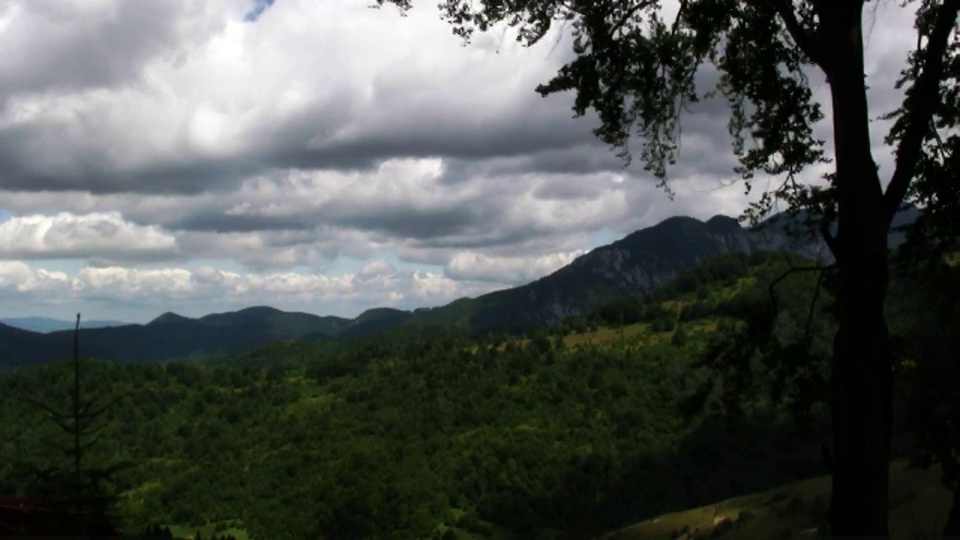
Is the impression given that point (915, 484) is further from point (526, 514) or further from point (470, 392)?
point (470, 392)

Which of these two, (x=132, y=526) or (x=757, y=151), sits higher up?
(x=757, y=151)

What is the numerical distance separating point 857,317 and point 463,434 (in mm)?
135216

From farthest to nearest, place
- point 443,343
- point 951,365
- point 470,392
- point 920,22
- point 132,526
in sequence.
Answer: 1. point 443,343
2. point 470,392
3. point 951,365
4. point 920,22
5. point 132,526

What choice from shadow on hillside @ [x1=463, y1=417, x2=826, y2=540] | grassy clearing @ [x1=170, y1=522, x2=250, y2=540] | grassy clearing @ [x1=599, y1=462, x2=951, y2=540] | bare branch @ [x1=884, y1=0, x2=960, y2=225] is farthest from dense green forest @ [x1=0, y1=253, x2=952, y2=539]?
bare branch @ [x1=884, y1=0, x2=960, y2=225]

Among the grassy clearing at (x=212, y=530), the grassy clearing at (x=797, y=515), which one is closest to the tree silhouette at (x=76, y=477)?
the grassy clearing at (x=797, y=515)

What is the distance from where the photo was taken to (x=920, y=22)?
1148 cm

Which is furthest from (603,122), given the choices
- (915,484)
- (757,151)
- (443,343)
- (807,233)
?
(443,343)

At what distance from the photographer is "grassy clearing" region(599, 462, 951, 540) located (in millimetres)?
21156

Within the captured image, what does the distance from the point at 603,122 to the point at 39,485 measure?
27.0 ft

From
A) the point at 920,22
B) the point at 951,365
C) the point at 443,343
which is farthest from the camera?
the point at 443,343

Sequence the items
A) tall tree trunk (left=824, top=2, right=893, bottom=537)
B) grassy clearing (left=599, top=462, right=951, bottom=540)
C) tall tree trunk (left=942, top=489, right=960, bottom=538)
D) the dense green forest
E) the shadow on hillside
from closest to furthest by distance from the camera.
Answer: tall tree trunk (left=824, top=2, right=893, bottom=537), tall tree trunk (left=942, top=489, right=960, bottom=538), grassy clearing (left=599, top=462, right=951, bottom=540), the shadow on hillside, the dense green forest

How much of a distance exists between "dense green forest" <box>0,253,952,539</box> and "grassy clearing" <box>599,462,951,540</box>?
1163cm

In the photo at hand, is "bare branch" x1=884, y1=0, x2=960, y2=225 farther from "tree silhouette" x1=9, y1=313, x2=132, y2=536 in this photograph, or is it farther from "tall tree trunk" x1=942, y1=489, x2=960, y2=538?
"tree silhouette" x1=9, y1=313, x2=132, y2=536

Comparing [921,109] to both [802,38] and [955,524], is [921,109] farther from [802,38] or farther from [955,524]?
[955,524]
